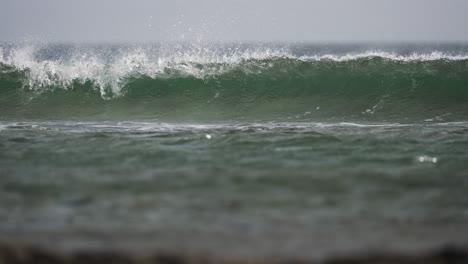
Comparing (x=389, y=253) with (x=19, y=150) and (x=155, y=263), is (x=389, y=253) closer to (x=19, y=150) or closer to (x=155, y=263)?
(x=155, y=263)

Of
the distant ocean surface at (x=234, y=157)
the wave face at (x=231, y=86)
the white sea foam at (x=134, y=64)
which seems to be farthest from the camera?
the white sea foam at (x=134, y=64)

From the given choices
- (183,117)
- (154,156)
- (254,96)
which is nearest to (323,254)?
(154,156)

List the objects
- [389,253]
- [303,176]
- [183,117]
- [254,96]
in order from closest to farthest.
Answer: [389,253] → [303,176] → [183,117] → [254,96]

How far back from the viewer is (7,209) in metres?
4.91

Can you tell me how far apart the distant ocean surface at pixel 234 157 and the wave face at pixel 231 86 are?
56mm

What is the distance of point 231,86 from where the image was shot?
16266mm

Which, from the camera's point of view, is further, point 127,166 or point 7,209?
point 127,166

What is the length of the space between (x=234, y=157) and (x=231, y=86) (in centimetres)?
919

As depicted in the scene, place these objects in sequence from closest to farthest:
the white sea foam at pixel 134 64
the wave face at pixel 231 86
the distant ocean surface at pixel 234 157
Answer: the distant ocean surface at pixel 234 157, the wave face at pixel 231 86, the white sea foam at pixel 134 64

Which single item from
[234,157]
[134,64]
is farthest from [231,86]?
[234,157]

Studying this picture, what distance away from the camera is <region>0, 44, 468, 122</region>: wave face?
46.8ft

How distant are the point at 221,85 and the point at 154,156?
908 cm

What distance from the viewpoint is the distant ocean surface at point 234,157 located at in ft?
14.4

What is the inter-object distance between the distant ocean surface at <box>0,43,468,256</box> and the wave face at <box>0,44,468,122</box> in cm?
6
